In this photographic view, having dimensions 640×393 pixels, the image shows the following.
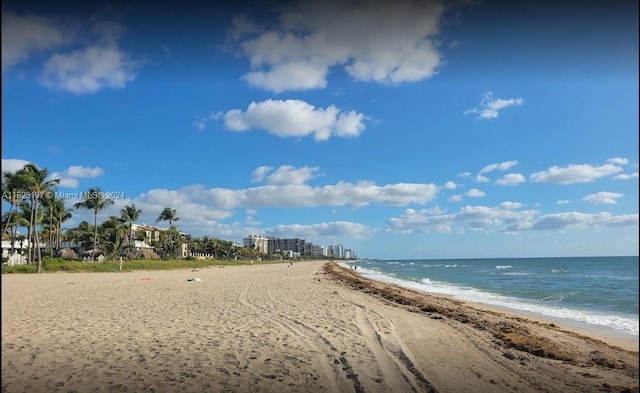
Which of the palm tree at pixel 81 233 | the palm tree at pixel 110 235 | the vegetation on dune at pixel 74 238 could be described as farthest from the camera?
the palm tree at pixel 81 233

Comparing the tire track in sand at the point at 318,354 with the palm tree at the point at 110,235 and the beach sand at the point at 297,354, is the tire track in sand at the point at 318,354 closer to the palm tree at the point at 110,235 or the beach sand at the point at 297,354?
the beach sand at the point at 297,354

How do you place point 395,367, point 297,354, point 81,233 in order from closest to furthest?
1. point 395,367
2. point 297,354
3. point 81,233

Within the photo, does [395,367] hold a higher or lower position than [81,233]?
lower

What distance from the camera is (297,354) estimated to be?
7.48 m

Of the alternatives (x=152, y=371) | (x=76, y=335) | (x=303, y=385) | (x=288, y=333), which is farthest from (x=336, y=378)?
(x=76, y=335)

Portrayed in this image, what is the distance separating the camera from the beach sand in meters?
5.79

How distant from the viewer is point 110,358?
681cm

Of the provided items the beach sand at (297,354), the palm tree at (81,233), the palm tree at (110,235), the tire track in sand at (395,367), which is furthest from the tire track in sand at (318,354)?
the palm tree at (81,233)

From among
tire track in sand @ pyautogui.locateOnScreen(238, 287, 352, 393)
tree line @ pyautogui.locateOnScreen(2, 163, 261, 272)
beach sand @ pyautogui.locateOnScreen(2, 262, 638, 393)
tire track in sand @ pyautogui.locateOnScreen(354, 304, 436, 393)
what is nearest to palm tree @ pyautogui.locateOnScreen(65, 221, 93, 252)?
tree line @ pyautogui.locateOnScreen(2, 163, 261, 272)

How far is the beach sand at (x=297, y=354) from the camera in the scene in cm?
579

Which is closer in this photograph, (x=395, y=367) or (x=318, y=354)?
(x=395, y=367)

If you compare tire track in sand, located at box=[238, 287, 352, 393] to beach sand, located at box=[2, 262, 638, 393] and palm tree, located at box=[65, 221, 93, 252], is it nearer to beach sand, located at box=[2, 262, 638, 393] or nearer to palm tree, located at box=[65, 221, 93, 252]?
beach sand, located at box=[2, 262, 638, 393]

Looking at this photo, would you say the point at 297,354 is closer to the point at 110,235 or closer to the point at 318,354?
the point at 318,354

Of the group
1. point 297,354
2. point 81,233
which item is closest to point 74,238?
point 81,233
